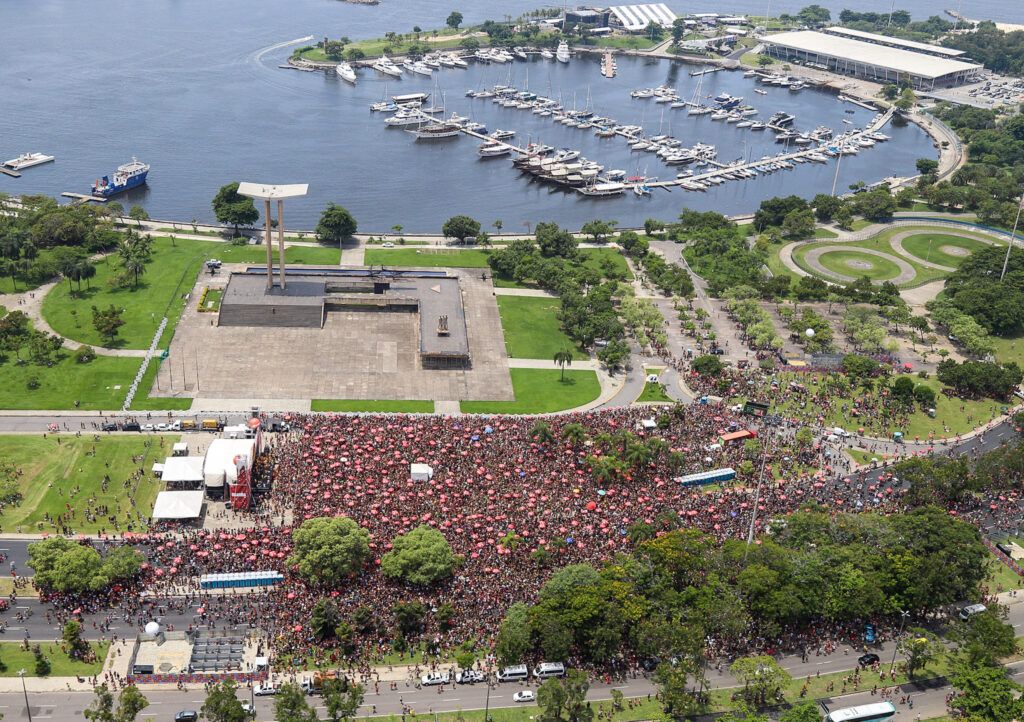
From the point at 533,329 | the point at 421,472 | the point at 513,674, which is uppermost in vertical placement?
the point at 421,472

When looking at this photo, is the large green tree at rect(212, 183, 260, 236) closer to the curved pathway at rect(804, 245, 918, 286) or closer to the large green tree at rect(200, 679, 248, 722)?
the curved pathway at rect(804, 245, 918, 286)

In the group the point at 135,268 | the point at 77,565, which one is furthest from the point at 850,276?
the point at 77,565

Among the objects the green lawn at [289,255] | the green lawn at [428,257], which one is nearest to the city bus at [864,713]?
the green lawn at [428,257]

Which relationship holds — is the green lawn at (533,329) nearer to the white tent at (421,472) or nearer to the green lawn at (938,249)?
the white tent at (421,472)

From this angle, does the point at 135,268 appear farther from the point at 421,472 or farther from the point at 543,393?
the point at 421,472

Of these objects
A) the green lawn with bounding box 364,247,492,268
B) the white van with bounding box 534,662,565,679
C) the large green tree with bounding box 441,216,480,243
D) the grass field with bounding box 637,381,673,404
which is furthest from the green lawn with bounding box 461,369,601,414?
the large green tree with bounding box 441,216,480,243
